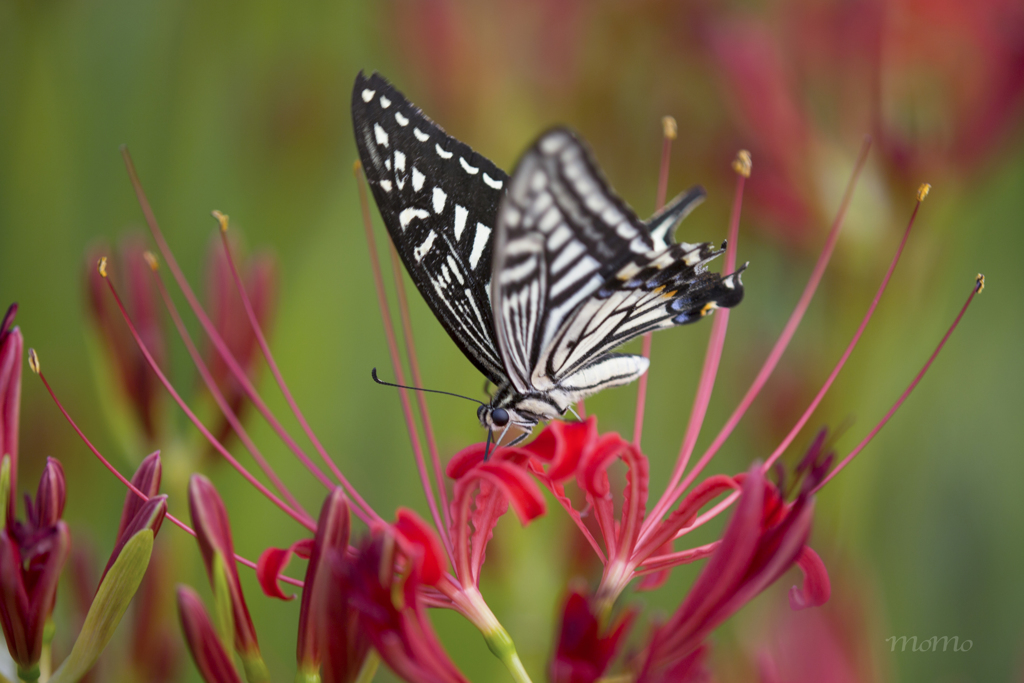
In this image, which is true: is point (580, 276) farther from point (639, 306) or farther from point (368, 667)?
point (368, 667)

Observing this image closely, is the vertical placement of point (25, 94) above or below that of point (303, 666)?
above

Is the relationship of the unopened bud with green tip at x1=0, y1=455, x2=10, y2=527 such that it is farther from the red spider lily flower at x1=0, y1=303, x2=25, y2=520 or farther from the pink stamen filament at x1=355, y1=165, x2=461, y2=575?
the pink stamen filament at x1=355, y1=165, x2=461, y2=575

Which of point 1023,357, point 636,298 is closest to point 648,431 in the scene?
point 1023,357

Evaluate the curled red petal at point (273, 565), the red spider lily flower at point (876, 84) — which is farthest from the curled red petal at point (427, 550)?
the red spider lily flower at point (876, 84)

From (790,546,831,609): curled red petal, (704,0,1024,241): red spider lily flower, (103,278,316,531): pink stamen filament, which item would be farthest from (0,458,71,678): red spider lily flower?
(704,0,1024,241): red spider lily flower

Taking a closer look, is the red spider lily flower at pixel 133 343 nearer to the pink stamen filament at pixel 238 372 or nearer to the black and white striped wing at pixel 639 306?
the pink stamen filament at pixel 238 372

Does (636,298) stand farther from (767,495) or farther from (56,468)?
(56,468)

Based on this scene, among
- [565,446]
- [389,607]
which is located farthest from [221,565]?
[565,446]
